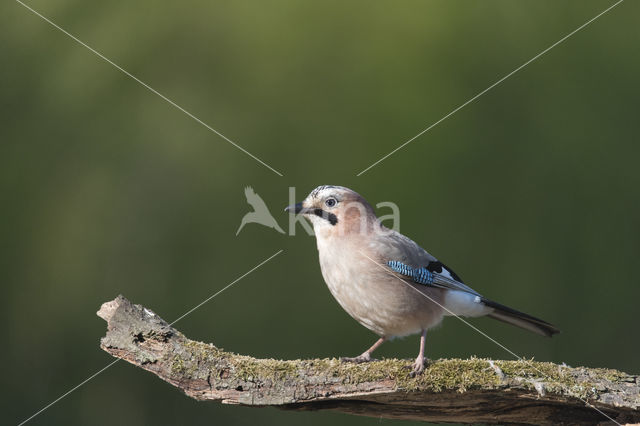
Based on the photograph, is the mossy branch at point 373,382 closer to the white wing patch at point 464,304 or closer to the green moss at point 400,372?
the green moss at point 400,372

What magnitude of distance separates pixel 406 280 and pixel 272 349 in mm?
1521

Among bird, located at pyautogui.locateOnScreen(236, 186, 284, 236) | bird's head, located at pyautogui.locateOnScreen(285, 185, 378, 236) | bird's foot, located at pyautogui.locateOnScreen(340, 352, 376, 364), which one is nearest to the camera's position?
bird's foot, located at pyautogui.locateOnScreen(340, 352, 376, 364)

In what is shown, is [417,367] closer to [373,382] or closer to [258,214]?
[373,382]

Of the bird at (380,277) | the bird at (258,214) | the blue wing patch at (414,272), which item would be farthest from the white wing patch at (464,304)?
the bird at (258,214)

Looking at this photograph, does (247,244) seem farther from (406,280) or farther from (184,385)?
(184,385)

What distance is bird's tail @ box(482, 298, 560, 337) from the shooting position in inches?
185

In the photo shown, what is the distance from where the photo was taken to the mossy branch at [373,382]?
3518 millimetres

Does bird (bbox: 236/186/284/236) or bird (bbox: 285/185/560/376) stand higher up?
bird (bbox: 236/186/284/236)

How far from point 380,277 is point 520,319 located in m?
1.15

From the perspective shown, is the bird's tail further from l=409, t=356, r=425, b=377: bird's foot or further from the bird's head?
l=409, t=356, r=425, b=377: bird's foot

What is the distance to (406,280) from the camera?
4.45 m

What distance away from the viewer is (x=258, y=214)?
5477mm

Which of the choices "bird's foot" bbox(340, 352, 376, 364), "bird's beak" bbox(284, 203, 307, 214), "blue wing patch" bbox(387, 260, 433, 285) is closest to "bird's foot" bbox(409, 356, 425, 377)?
"bird's foot" bbox(340, 352, 376, 364)

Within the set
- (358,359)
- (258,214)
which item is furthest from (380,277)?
(258,214)
